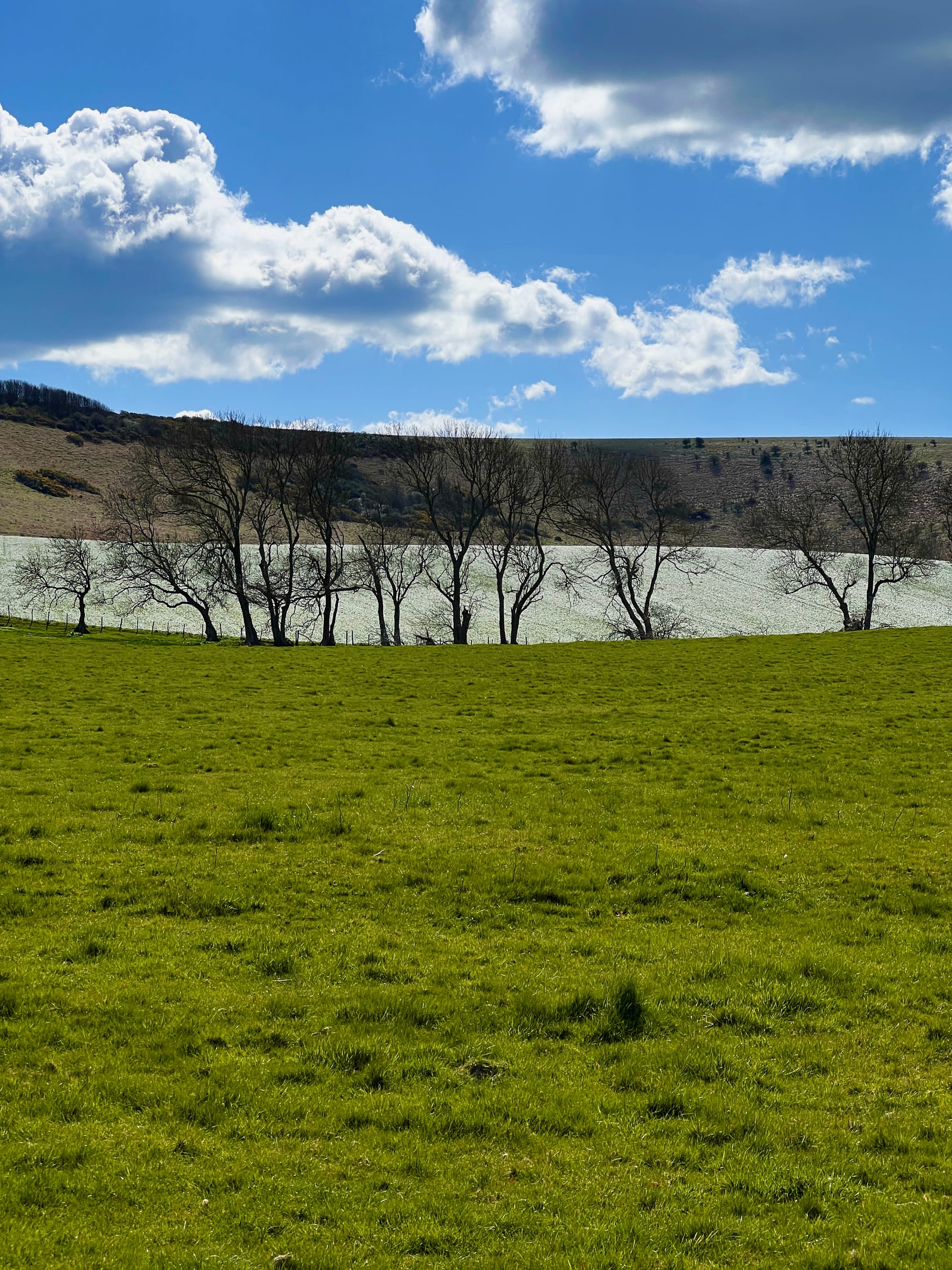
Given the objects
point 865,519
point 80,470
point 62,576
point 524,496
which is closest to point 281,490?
point 524,496

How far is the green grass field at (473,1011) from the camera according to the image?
6062mm

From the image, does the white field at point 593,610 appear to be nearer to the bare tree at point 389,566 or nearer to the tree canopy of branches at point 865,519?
the bare tree at point 389,566

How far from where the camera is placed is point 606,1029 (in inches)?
350

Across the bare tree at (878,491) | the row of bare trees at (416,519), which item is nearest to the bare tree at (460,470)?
the row of bare trees at (416,519)

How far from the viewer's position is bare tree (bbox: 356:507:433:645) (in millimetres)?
82000

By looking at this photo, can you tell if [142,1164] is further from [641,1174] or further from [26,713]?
[26,713]

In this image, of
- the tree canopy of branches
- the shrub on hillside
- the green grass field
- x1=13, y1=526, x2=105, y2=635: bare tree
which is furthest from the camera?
the shrub on hillside

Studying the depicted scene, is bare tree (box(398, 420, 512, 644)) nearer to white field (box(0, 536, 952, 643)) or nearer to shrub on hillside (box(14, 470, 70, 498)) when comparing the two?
white field (box(0, 536, 952, 643))

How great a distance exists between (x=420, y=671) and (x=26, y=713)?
58.4 ft

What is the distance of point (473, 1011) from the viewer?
30.3ft

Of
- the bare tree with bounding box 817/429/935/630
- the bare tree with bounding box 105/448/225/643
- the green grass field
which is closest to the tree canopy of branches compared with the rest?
the bare tree with bounding box 817/429/935/630

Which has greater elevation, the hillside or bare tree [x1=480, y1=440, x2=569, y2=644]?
the hillside

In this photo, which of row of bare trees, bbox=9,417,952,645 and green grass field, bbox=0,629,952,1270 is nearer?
green grass field, bbox=0,629,952,1270

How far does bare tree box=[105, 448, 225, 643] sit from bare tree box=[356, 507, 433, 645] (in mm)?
13707
